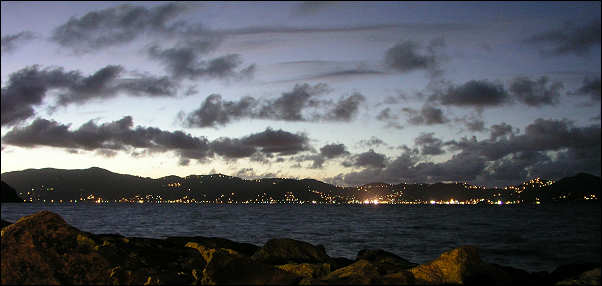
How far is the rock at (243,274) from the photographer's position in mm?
10047

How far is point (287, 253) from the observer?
18.1m

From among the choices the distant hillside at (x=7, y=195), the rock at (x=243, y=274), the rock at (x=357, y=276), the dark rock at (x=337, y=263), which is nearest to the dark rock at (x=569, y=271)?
the dark rock at (x=337, y=263)

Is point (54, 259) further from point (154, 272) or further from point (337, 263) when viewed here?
point (337, 263)

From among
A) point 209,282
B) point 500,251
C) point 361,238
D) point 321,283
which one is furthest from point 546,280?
point 361,238

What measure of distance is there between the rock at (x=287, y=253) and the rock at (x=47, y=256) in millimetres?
7543

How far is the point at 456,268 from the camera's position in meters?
12.4

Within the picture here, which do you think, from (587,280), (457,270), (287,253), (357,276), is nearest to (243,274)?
(357,276)

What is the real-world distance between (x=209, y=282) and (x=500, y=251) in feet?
120

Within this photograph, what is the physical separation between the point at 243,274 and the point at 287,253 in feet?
26.5

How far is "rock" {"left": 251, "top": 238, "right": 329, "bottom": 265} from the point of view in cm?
1762

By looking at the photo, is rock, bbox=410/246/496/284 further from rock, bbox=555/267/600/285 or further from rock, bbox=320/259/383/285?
rock, bbox=320/259/383/285

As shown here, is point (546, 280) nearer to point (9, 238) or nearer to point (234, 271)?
point (234, 271)

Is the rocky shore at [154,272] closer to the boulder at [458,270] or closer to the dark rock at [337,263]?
the boulder at [458,270]

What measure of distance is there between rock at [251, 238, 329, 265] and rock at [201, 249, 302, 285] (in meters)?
6.86
